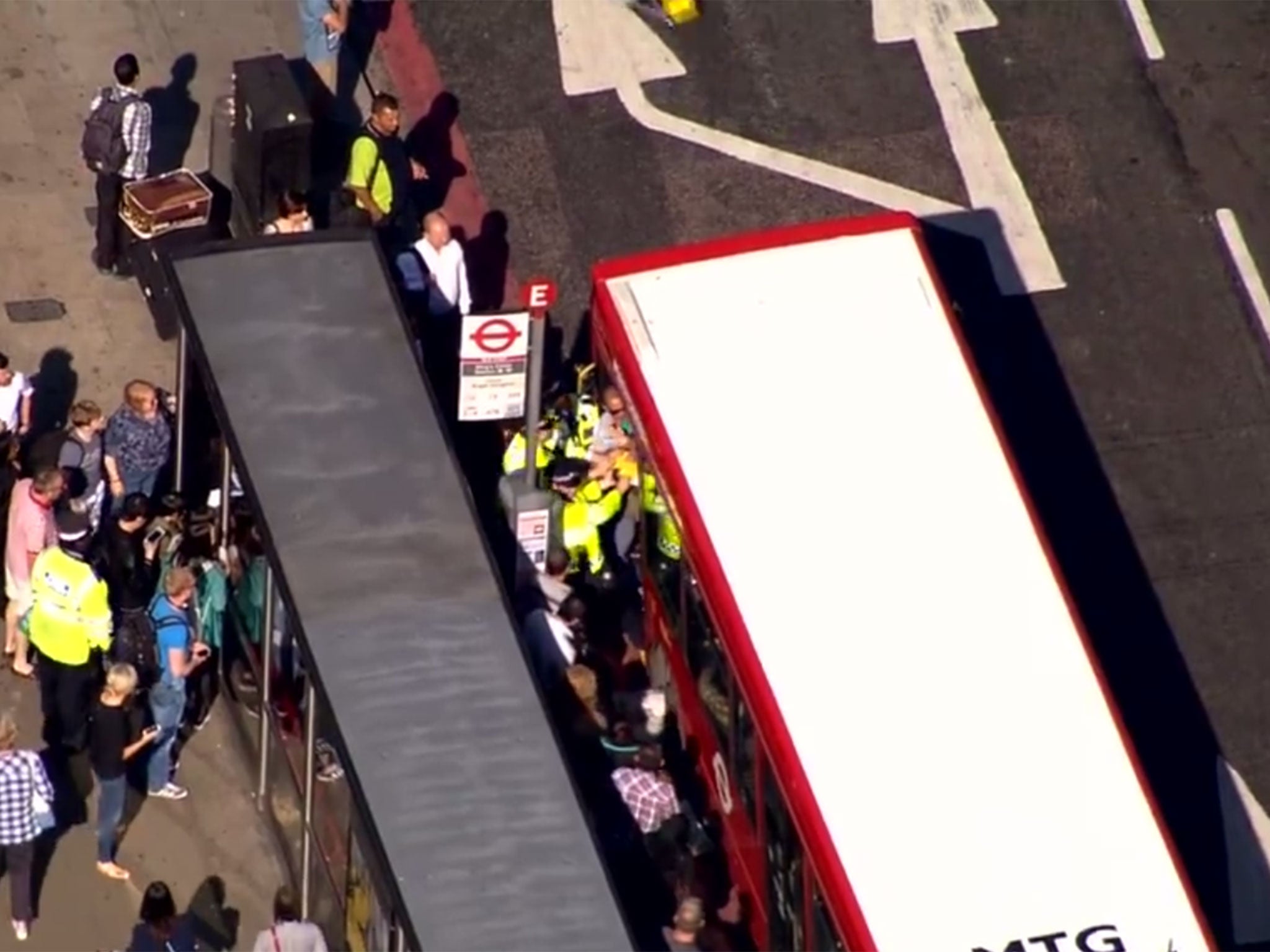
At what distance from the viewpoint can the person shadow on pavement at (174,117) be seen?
79.6 ft

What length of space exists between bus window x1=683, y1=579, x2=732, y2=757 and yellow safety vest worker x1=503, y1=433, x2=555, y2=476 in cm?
175

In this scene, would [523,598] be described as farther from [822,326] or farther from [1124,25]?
[1124,25]

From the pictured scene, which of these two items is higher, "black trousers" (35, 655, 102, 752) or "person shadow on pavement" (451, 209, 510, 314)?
"person shadow on pavement" (451, 209, 510, 314)

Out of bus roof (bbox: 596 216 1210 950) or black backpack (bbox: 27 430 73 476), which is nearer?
bus roof (bbox: 596 216 1210 950)

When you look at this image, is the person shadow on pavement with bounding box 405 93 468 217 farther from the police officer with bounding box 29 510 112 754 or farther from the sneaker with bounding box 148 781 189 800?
the sneaker with bounding box 148 781 189 800

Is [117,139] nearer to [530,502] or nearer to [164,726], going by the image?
[530,502]

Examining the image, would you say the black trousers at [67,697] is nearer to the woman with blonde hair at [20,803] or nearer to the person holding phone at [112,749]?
the person holding phone at [112,749]

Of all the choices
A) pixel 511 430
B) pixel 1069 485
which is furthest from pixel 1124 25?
pixel 511 430

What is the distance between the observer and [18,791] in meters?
18.5

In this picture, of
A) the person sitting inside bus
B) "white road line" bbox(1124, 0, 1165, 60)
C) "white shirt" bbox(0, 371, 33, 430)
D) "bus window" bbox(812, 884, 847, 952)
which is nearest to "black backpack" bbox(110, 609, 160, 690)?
"white shirt" bbox(0, 371, 33, 430)

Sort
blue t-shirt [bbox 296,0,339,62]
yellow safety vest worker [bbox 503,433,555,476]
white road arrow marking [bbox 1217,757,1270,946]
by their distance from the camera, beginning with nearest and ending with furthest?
1. white road arrow marking [bbox 1217,757,1270,946]
2. yellow safety vest worker [bbox 503,433,555,476]
3. blue t-shirt [bbox 296,0,339,62]

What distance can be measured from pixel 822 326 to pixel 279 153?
15.6ft

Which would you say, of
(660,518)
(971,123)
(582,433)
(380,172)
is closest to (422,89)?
(380,172)

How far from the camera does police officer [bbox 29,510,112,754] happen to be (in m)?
19.3
